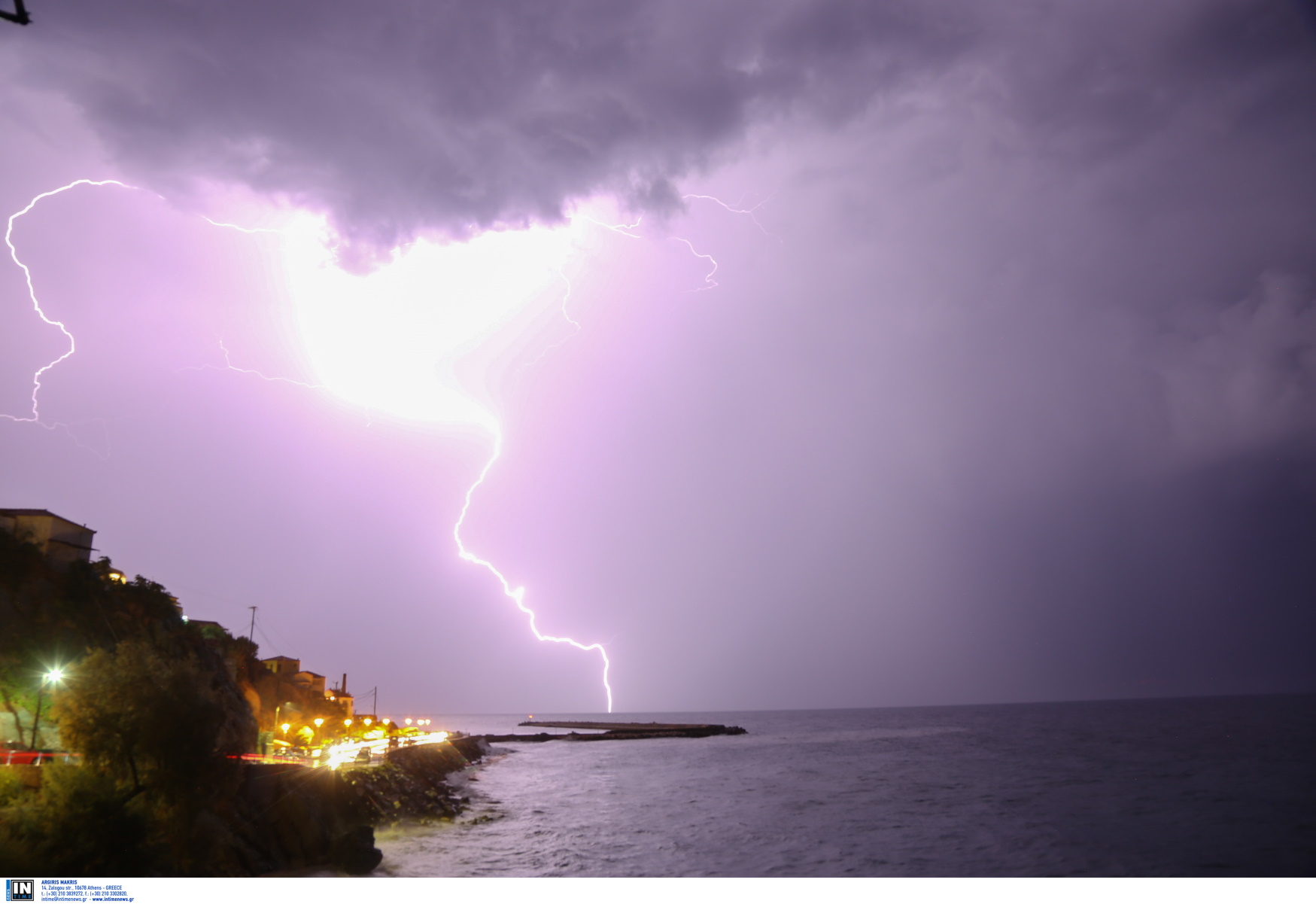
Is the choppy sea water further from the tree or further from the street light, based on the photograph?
the street light

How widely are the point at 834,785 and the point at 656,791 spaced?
33.7 ft

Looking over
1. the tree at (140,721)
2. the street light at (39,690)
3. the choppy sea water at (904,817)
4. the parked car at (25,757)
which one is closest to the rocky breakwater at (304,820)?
the choppy sea water at (904,817)

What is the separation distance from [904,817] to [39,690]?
3332 cm

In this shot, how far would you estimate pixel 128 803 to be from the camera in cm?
1841

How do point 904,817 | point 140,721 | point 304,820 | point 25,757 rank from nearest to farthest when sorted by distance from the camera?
1. point 140,721
2. point 304,820
3. point 25,757
4. point 904,817

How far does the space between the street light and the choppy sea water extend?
12412 millimetres

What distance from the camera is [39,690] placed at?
27125mm

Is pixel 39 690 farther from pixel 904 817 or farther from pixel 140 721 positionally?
pixel 904 817

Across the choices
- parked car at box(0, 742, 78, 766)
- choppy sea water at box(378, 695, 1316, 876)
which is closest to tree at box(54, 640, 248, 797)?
parked car at box(0, 742, 78, 766)

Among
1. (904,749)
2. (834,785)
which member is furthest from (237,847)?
(904,749)

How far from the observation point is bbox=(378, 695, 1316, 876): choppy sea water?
76.4 ft

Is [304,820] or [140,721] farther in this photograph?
[304,820]

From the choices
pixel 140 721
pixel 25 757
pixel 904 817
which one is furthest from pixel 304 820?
pixel 904 817
